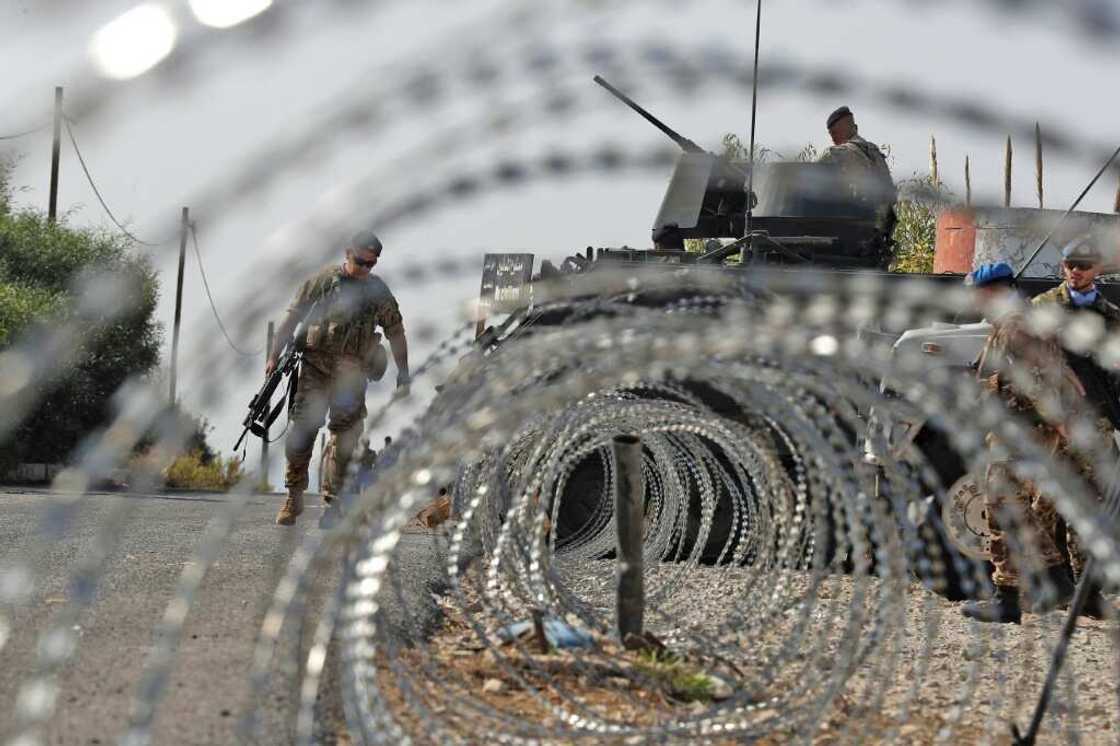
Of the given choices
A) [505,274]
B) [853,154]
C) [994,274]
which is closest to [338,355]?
[505,274]

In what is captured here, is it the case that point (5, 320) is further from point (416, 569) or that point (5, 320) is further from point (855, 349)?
point (855, 349)

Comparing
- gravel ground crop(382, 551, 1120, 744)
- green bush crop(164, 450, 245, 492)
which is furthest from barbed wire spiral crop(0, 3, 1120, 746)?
green bush crop(164, 450, 245, 492)

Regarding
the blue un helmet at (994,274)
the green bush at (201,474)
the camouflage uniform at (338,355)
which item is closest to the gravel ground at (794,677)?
the blue un helmet at (994,274)

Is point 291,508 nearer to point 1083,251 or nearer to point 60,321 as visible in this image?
Result: point 1083,251

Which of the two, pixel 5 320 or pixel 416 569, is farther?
pixel 5 320

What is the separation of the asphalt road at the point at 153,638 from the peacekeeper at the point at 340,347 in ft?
2.39

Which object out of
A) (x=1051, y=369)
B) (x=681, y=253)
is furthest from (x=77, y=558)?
(x=1051, y=369)

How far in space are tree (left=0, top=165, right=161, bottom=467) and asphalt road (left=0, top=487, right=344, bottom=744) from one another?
659 inches

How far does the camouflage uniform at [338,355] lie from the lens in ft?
34.9

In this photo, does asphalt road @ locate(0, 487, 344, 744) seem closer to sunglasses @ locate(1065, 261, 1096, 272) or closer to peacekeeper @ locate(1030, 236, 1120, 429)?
peacekeeper @ locate(1030, 236, 1120, 429)

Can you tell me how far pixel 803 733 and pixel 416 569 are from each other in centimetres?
660

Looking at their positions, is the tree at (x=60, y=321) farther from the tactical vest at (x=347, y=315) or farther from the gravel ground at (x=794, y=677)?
the gravel ground at (x=794, y=677)

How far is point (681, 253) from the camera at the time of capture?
11.8 meters

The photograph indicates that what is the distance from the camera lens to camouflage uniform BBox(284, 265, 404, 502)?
419 inches
